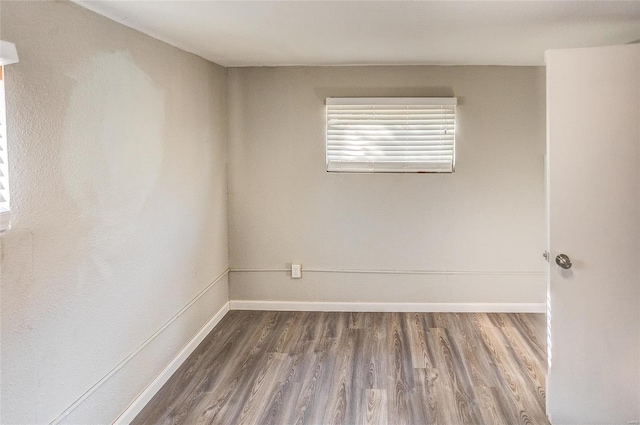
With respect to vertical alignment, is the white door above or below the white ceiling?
below

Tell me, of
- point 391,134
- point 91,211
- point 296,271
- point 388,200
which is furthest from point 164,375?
point 391,134

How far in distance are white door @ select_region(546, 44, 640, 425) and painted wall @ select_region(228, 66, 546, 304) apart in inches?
64.5

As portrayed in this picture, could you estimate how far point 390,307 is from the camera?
13.0ft

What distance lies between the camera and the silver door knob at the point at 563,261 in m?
2.16

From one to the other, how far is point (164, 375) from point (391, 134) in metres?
2.50

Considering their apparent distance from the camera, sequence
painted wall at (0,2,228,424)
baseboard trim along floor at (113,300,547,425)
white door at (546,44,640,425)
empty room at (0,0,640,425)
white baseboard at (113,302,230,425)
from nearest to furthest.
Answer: painted wall at (0,2,228,424) → empty room at (0,0,640,425) → white door at (546,44,640,425) → white baseboard at (113,302,230,425) → baseboard trim along floor at (113,300,547,425)

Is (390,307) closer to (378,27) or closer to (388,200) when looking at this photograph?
(388,200)

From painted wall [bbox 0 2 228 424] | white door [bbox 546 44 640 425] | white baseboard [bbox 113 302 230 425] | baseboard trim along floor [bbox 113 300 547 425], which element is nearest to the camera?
painted wall [bbox 0 2 228 424]

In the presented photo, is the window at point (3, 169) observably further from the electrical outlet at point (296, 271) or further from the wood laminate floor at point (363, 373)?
the electrical outlet at point (296, 271)

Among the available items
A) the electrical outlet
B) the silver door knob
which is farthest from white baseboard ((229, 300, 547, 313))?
the silver door knob

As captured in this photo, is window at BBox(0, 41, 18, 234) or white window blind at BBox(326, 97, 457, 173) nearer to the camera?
window at BBox(0, 41, 18, 234)

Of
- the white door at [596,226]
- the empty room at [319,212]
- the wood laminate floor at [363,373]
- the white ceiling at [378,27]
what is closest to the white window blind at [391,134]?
the empty room at [319,212]

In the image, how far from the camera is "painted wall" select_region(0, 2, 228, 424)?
1658 millimetres

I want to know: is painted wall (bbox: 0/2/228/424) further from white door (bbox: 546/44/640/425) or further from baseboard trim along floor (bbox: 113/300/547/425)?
white door (bbox: 546/44/640/425)
